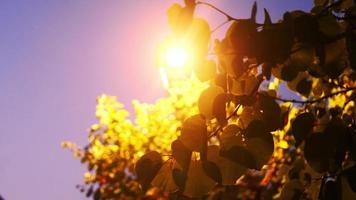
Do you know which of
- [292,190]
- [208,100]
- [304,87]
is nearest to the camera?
[208,100]

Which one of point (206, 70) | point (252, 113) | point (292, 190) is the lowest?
point (292, 190)

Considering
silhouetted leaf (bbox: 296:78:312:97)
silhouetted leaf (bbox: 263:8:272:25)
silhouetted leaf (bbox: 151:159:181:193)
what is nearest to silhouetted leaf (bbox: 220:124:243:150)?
silhouetted leaf (bbox: 151:159:181:193)

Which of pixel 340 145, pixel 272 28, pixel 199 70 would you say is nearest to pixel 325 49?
pixel 272 28

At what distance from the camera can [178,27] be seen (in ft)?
4.09

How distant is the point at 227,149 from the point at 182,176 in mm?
161

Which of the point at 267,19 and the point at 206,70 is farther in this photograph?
the point at 206,70

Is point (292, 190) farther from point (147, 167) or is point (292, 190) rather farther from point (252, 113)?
point (147, 167)

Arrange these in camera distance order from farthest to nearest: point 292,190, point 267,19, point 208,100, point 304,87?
point 304,87, point 292,190, point 208,100, point 267,19

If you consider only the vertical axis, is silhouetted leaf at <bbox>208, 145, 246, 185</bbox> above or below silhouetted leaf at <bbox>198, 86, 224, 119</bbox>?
below

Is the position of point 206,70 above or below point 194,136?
above

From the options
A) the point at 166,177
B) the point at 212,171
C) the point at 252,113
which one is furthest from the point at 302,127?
the point at 166,177

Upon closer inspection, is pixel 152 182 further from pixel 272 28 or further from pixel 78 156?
pixel 78 156

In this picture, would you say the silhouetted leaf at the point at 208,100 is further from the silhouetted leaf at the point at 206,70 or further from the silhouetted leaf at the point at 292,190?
the silhouetted leaf at the point at 292,190

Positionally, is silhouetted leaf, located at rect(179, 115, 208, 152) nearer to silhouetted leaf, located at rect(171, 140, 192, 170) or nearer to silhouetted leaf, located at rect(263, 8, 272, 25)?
silhouetted leaf, located at rect(171, 140, 192, 170)
